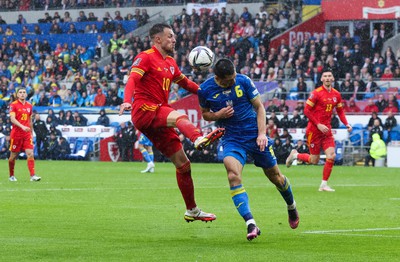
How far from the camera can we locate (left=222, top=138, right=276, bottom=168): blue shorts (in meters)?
11.4

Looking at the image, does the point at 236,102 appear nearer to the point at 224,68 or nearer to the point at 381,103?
the point at 224,68

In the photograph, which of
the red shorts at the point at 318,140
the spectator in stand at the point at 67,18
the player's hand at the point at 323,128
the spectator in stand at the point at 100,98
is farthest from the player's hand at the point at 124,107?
the spectator in stand at the point at 67,18

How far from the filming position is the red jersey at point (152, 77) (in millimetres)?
12430

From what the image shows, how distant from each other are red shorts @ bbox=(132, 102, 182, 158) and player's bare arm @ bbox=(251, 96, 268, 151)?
1370 millimetres

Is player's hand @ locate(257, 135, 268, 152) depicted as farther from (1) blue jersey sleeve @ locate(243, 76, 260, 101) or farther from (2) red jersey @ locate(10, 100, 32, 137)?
(2) red jersey @ locate(10, 100, 32, 137)

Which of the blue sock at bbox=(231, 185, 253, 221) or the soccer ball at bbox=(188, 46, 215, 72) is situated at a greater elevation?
the soccer ball at bbox=(188, 46, 215, 72)

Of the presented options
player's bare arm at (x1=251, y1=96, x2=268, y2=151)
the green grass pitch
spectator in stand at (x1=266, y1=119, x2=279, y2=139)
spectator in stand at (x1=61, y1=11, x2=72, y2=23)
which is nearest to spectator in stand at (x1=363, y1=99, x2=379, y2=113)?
spectator in stand at (x1=266, y1=119, x2=279, y2=139)

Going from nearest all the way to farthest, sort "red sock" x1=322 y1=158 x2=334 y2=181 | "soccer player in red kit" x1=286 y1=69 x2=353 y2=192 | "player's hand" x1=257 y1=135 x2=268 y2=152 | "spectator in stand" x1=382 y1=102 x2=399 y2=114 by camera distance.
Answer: "player's hand" x1=257 y1=135 x2=268 y2=152, "red sock" x1=322 y1=158 x2=334 y2=181, "soccer player in red kit" x1=286 y1=69 x2=353 y2=192, "spectator in stand" x1=382 y1=102 x2=399 y2=114

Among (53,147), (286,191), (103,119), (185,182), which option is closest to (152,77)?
(185,182)

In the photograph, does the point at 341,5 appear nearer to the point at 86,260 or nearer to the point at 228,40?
the point at 228,40

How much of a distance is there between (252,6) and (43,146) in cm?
1329

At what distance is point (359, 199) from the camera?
18.1 m

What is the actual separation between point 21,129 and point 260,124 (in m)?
14.3

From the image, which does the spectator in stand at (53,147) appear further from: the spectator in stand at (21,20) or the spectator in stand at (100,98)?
the spectator in stand at (21,20)
